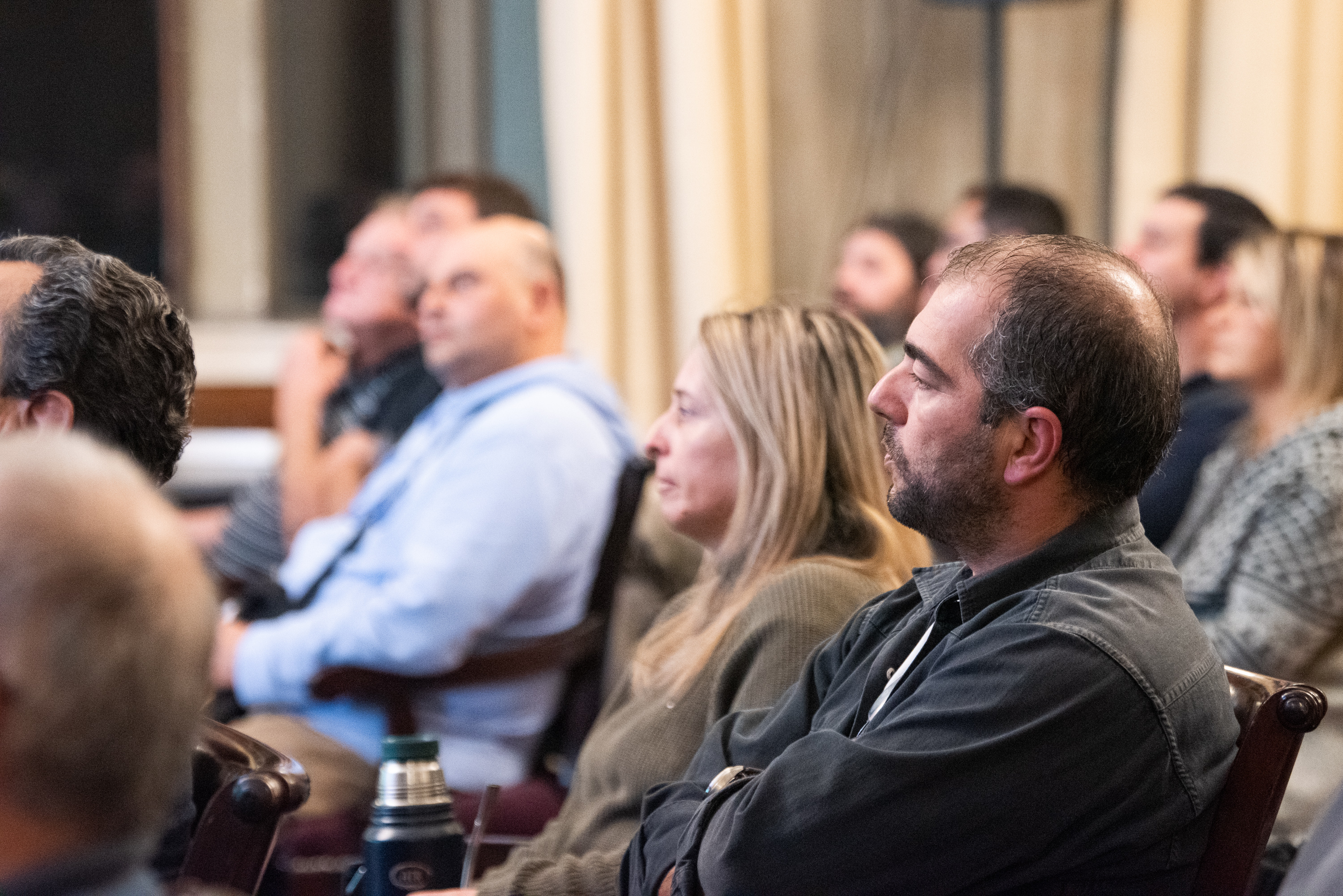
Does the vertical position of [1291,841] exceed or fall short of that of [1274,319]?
it falls short

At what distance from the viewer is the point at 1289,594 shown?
7.20 ft

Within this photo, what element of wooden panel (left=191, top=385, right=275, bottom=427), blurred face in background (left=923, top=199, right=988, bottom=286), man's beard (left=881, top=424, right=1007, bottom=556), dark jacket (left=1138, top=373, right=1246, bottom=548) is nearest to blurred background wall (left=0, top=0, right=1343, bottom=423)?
blurred face in background (left=923, top=199, right=988, bottom=286)

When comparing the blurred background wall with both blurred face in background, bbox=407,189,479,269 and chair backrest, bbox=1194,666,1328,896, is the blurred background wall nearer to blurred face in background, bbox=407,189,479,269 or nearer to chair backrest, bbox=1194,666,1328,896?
blurred face in background, bbox=407,189,479,269

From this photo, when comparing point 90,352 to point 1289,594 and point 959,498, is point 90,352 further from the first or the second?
point 1289,594

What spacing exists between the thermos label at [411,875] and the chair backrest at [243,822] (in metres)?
0.24

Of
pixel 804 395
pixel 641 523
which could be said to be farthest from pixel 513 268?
pixel 804 395

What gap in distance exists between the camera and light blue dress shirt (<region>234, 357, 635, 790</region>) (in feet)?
8.13

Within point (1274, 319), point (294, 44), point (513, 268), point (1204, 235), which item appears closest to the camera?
point (1274, 319)

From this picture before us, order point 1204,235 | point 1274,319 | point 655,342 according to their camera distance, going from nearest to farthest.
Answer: point 1274,319, point 1204,235, point 655,342

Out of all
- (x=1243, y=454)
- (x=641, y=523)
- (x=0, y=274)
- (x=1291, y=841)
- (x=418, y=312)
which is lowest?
(x=1291, y=841)

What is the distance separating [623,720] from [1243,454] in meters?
1.29

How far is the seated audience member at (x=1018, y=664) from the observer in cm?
122

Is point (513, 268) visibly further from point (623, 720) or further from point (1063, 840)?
point (1063, 840)

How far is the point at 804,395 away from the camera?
188cm
